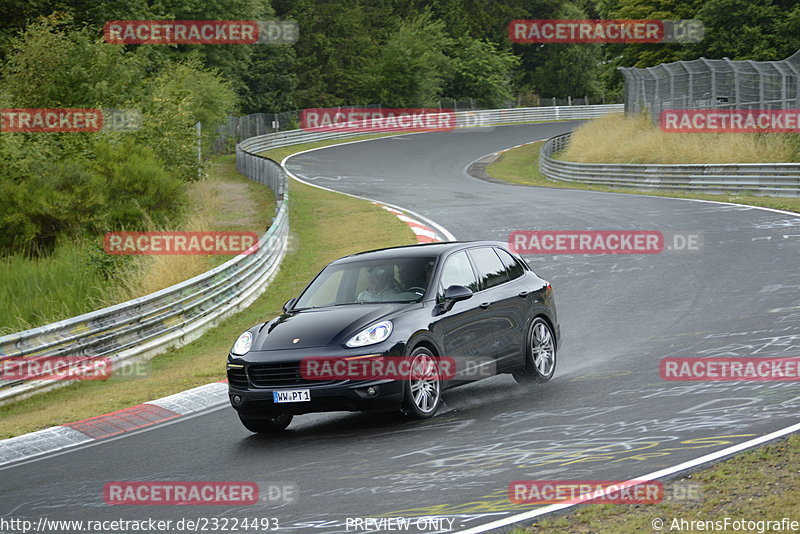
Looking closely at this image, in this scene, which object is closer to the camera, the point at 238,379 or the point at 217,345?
the point at 238,379

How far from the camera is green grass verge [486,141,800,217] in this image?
2647 centimetres

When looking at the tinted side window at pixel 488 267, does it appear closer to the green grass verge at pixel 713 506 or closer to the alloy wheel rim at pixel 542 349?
the alloy wheel rim at pixel 542 349

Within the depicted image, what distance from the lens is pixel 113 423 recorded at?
427 inches

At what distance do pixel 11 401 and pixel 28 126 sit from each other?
1882cm

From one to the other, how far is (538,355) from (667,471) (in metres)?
4.49

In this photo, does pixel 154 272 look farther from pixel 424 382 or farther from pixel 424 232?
pixel 424 382

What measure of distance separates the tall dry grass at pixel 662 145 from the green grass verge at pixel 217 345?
10.9 meters

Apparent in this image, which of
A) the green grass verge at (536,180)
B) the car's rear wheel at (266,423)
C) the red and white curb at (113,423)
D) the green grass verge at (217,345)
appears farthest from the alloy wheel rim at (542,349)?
the green grass verge at (536,180)

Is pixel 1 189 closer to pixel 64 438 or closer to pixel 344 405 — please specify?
pixel 64 438

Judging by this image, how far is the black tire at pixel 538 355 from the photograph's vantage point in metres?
10.9

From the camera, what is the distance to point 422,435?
8.62 meters

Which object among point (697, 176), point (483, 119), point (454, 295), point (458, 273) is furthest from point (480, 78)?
point (454, 295)

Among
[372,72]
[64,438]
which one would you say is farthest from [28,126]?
[372,72]

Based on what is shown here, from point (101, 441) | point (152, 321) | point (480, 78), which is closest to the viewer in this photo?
point (101, 441)
